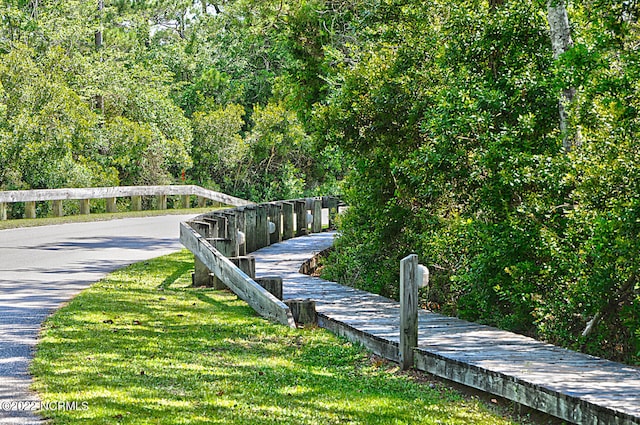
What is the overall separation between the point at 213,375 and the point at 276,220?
1281 centimetres

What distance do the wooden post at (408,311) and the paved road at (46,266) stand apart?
361cm

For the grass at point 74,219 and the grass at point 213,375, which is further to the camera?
the grass at point 74,219

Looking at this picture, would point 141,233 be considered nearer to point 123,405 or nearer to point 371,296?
point 371,296

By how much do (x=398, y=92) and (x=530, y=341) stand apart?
214 inches

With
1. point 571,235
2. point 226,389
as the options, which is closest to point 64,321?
point 226,389

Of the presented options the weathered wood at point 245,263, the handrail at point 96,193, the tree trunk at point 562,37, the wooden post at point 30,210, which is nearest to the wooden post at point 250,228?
the weathered wood at point 245,263

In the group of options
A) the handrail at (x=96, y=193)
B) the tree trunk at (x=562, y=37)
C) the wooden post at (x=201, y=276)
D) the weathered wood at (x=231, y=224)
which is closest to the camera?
the tree trunk at (x=562, y=37)

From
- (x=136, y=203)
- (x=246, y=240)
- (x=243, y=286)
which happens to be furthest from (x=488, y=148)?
(x=136, y=203)

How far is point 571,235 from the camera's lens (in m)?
9.87

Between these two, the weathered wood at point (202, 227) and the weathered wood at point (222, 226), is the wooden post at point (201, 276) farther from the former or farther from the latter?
the weathered wood at point (222, 226)

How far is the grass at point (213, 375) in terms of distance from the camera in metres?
7.02

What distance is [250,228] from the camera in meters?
19.2

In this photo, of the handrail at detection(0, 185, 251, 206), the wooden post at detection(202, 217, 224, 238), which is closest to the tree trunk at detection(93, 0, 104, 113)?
the handrail at detection(0, 185, 251, 206)

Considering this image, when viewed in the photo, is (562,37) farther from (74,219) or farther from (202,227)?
(74,219)
